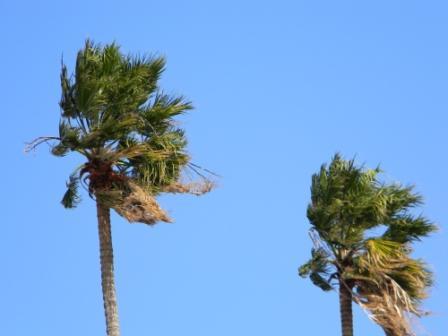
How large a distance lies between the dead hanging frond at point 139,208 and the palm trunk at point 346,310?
15.8ft

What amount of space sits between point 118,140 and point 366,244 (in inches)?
237

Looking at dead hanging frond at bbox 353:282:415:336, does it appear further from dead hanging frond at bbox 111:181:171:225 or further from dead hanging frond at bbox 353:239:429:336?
dead hanging frond at bbox 111:181:171:225

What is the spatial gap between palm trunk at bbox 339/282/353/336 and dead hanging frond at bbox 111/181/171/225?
4.83 meters

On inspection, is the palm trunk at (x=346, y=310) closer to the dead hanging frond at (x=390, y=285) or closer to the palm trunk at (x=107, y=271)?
the dead hanging frond at (x=390, y=285)

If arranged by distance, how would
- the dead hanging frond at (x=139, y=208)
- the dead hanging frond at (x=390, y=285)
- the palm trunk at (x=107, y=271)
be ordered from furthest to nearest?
the dead hanging frond at (x=390, y=285) < the dead hanging frond at (x=139, y=208) < the palm trunk at (x=107, y=271)

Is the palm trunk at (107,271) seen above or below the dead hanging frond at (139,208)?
below

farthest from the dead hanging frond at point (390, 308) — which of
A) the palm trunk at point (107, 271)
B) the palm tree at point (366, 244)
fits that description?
the palm trunk at point (107, 271)

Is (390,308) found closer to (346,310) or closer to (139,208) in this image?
(346,310)

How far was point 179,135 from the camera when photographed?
954 inches

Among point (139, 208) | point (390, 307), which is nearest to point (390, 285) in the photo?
point (390, 307)

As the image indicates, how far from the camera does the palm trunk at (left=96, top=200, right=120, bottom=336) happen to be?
22359 mm

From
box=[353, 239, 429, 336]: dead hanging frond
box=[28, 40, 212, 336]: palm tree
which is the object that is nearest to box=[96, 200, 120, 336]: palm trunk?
box=[28, 40, 212, 336]: palm tree

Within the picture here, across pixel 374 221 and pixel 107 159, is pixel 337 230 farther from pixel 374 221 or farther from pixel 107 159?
pixel 107 159

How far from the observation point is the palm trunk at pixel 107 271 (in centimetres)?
2236
